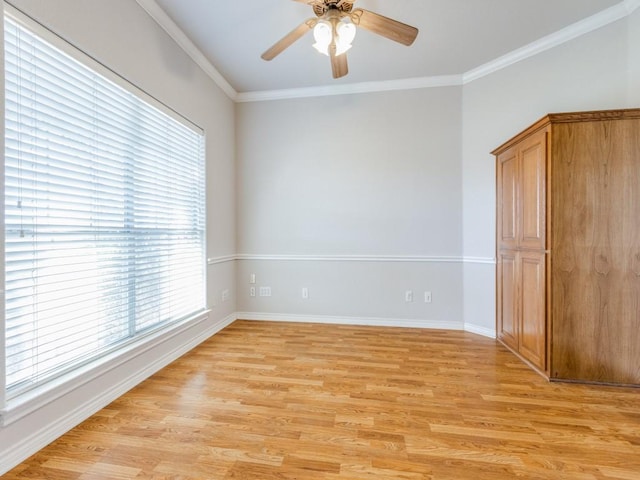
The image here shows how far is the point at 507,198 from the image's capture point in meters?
2.86

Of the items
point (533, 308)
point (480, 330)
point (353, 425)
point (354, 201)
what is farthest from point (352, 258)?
point (353, 425)

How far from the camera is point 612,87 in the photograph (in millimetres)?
2518

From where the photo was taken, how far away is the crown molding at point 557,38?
7.93ft

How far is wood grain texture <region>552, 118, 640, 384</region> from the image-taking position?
2131 millimetres

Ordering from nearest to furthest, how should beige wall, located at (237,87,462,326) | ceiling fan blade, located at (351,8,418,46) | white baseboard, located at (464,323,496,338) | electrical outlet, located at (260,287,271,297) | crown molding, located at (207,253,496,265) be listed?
ceiling fan blade, located at (351,8,418,46)
white baseboard, located at (464,323,496,338)
crown molding, located at (207,253,496,265)
beige wall, located at (237,87,462,326)
electrical outlet, located at (260,287,271,297)

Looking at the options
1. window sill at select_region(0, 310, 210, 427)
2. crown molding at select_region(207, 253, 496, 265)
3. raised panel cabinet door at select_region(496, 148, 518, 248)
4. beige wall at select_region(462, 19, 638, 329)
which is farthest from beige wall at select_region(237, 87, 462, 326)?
window sill at select_region(0, 310, 210, 427)

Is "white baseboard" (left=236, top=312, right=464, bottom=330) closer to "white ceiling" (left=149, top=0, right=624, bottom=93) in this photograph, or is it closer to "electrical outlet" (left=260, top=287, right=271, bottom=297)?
"electrical outlet" (left=260, top=287, right=271, bottom=297)

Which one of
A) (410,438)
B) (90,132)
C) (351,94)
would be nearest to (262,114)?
(351,94)

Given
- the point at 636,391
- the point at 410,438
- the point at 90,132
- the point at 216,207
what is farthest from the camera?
the point at 216,207

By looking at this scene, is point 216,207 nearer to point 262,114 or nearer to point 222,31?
point 262,114

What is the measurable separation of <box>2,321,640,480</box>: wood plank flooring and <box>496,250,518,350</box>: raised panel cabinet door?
27 cm

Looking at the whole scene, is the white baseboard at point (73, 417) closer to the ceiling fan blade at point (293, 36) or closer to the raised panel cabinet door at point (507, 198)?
the ceiling fan blade at point (293, 36)

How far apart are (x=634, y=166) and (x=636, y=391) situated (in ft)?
5.10

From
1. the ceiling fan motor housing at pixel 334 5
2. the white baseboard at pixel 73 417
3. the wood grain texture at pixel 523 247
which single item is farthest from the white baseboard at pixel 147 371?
the ceiling fan motor housing at pixel 334 5
